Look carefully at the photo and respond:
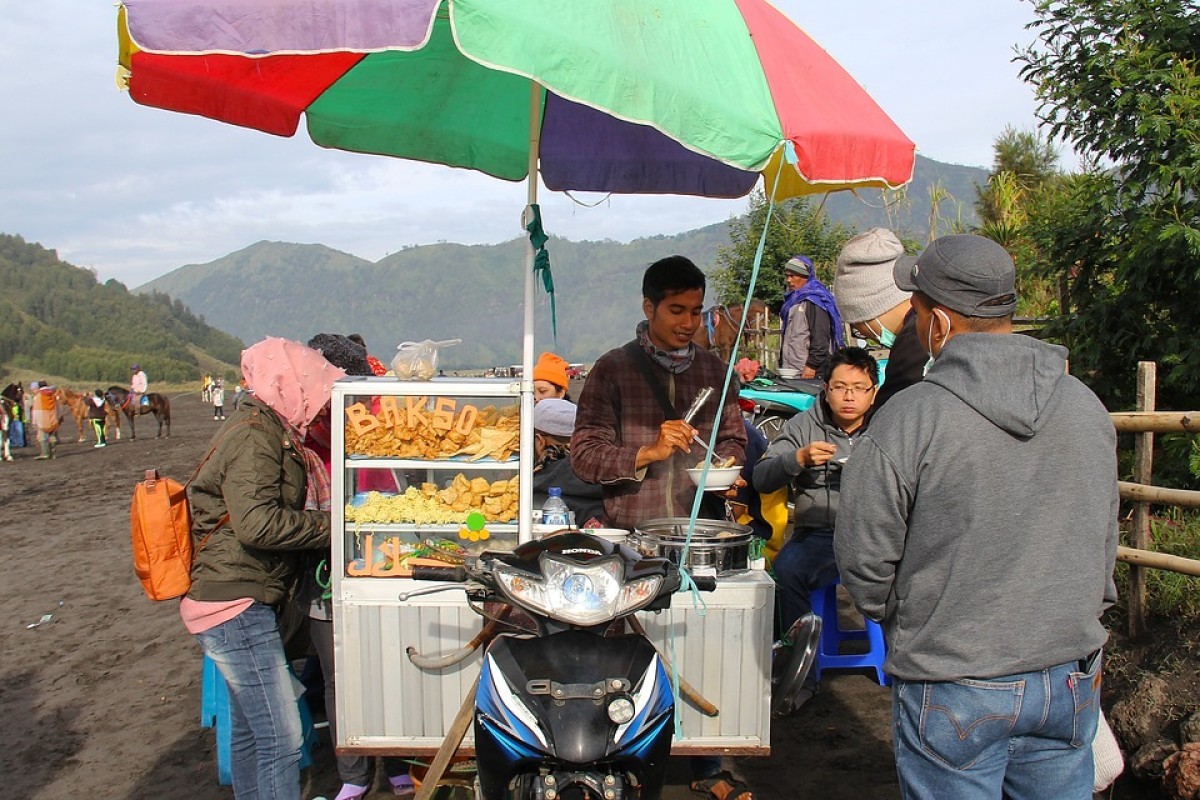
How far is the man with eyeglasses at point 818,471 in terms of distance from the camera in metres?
4.98

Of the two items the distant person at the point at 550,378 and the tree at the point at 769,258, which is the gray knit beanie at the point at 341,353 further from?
the tree at the point at 769,258

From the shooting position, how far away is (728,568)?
3709 millimetres

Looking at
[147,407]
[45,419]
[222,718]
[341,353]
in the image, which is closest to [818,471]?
[341,353]

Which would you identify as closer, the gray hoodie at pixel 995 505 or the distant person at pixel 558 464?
the gray hoodie at pixel 995 505

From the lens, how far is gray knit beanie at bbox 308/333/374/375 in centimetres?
494

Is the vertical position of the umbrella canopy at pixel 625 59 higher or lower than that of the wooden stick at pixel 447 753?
higher

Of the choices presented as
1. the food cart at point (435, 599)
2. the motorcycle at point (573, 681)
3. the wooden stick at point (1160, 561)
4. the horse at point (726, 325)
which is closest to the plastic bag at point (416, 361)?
the food cart at point (435, 599)

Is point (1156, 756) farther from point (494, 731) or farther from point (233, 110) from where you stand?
point (233, 110)

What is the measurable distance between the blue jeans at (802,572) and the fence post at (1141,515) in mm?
1560

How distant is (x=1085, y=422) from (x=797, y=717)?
11.5 feet

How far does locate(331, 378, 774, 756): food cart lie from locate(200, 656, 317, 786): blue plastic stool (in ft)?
1.52

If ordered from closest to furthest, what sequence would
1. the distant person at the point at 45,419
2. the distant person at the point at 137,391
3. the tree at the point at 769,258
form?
1. the tree at the point at 769,258
2. the distant person at the point at 45,419
3. the distant person at the point at 137,391

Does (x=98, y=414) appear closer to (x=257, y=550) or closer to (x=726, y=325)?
(x=726, y=325)

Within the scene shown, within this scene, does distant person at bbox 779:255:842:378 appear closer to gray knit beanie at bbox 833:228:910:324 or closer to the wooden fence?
the wooden fence
